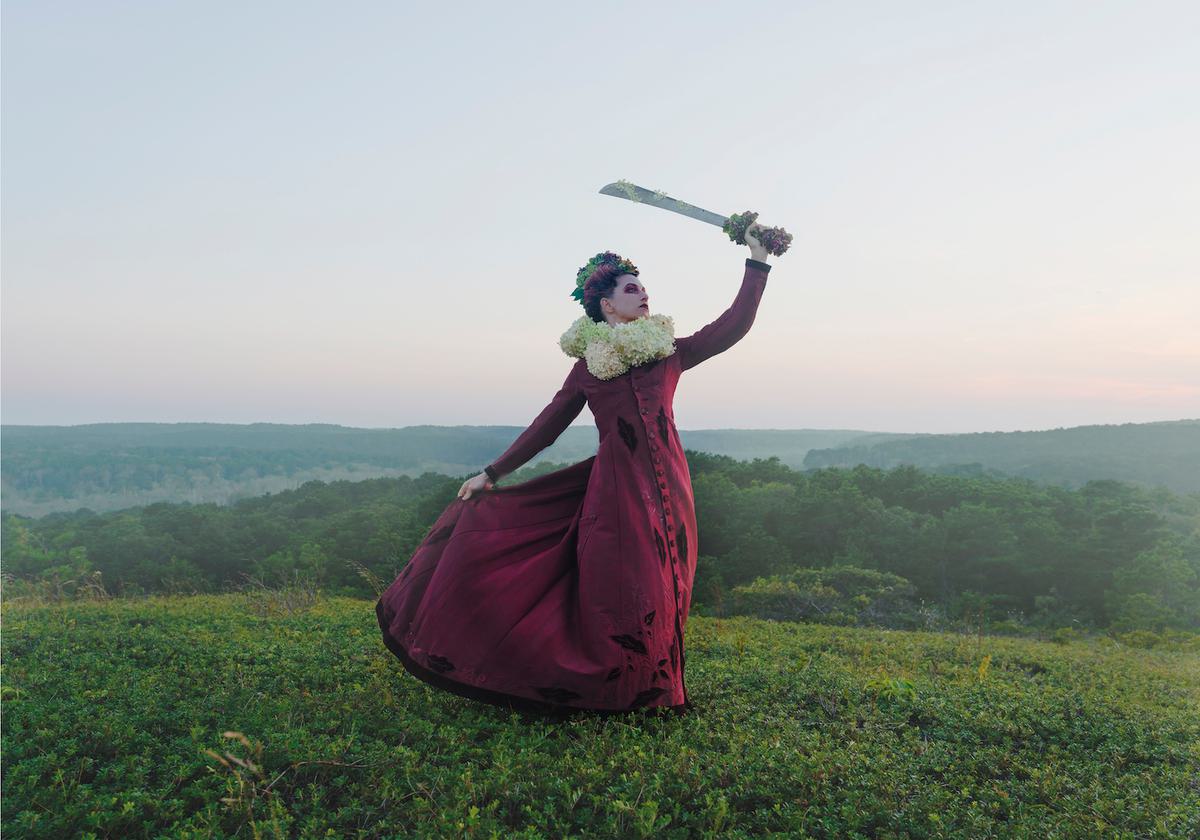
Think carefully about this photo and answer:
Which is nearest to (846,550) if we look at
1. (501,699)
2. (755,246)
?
(755,246)

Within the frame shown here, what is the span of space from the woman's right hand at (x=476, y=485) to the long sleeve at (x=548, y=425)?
0.10 m

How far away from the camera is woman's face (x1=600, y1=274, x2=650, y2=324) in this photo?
492cm

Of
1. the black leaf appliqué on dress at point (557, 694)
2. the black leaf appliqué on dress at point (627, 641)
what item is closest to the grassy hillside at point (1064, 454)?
the black leaf appliqué on dress at point (627, 641)

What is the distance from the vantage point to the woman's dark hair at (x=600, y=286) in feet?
16.5

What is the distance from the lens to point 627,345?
465 cm

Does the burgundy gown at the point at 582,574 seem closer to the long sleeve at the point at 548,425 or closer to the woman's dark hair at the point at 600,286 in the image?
the long sleeve at the point at 548,425

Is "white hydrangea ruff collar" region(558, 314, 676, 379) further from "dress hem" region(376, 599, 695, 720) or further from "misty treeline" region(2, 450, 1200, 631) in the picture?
"misty treeline" region(2, 450, 1200, 631)

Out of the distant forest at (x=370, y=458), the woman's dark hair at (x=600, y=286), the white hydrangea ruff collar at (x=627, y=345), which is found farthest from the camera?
the distant forest at (x=370, y=458)

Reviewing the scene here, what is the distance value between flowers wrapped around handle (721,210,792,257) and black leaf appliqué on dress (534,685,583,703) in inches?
118

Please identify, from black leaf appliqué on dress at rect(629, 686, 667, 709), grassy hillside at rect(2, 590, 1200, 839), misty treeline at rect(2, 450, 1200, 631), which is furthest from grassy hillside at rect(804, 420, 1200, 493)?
black leaf appliqué on dress at rect(629, 686, 667, 709)

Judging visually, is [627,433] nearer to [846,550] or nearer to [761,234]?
[761,234]

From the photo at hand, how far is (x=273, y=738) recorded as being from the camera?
4160mm

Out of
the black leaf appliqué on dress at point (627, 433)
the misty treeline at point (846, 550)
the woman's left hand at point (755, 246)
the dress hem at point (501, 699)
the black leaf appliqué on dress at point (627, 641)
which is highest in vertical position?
the woman's left hand at point (755, 246)

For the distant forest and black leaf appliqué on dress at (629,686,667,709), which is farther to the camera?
the distant forest
